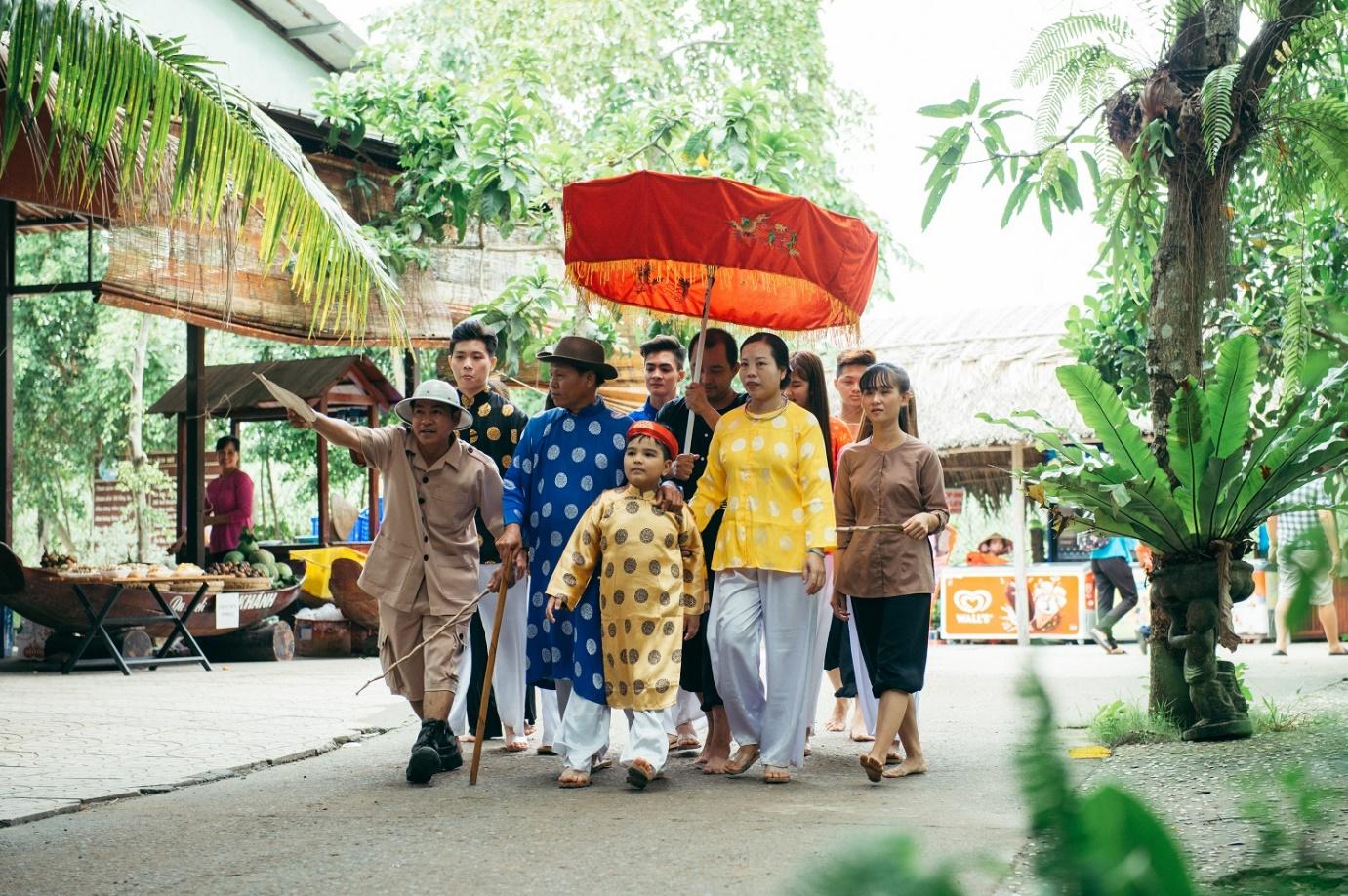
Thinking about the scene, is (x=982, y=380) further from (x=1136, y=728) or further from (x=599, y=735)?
(x=599, y=735)

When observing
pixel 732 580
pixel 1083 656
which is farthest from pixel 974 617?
pixel 732 580

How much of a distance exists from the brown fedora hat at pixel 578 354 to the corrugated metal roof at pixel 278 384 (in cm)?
723

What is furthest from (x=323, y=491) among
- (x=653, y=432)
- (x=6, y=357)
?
(x=653, y=432)

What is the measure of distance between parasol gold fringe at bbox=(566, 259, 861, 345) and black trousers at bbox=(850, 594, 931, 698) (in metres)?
1.54

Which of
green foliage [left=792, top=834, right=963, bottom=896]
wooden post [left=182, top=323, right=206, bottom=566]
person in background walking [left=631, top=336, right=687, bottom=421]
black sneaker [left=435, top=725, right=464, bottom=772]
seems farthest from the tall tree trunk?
green foliage [left=792, top=834, right=963, bottom=896]

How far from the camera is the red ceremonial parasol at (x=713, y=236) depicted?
6.10 metres

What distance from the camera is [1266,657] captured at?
41.1ft

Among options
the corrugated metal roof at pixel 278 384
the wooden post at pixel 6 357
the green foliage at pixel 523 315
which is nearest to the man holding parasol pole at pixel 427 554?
the green foliage at pixel 523 315

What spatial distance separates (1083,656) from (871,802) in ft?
29.8

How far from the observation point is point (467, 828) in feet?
15.1

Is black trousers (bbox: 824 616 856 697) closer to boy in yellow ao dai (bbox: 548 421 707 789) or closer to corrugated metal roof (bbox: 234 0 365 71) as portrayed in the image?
boy in yellow ao dai (bbox: 548 421 707 789)

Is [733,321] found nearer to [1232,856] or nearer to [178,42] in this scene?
[178,42]

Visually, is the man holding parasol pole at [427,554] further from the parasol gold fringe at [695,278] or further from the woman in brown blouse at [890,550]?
the woman in brown blouse at [890,550]

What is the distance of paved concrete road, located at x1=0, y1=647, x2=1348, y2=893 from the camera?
3.81 m
